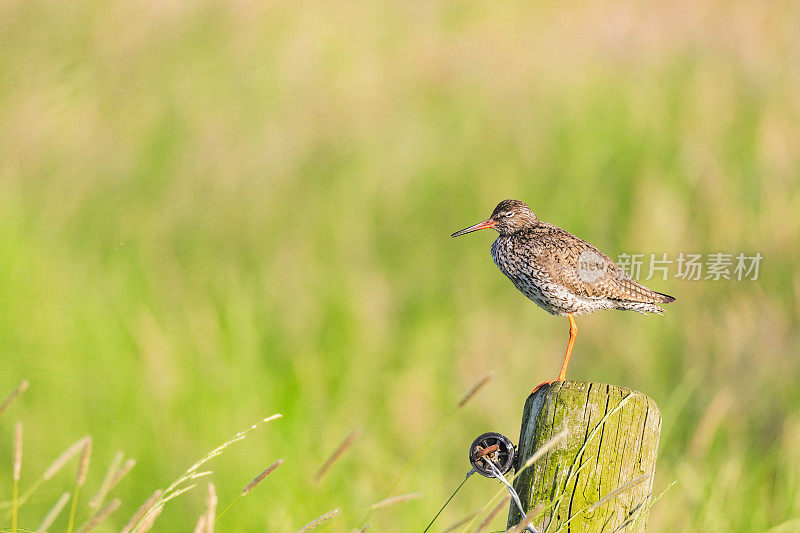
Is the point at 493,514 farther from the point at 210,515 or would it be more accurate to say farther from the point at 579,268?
the point at 579,268

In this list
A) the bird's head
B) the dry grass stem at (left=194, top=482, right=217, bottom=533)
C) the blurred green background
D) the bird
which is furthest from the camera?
the blurred green background

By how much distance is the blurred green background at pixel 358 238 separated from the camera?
5.42 metres

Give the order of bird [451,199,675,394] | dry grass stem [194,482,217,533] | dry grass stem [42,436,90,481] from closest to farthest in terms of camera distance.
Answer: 1. dry grass stem [194,482,217,533]
2. dry grass stem [42,436,90,481]
3. bird [451,199,675,394]

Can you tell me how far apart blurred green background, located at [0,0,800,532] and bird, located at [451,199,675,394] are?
223cm

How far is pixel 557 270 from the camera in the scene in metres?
2.92

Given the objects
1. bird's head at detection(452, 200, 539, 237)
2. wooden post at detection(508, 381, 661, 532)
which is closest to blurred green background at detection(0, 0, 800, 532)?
bird's head at detection(452, 200, 539, 237)

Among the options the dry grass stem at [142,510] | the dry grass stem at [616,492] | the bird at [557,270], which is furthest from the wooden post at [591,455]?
the dry grass stem at [142,510]

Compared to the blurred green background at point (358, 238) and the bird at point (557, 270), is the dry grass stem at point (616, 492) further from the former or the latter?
the blurred green background at point (358, 238)

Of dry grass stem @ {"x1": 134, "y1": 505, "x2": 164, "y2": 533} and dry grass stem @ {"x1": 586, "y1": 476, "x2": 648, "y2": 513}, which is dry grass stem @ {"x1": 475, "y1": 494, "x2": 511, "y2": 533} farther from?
dry grass stem @ {"x1": 134, "y1": 505, "x2": 164, "y2": 533}

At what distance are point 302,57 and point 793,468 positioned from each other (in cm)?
614

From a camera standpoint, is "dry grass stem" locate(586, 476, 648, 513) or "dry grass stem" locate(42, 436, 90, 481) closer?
"dry grass stem" locate(586, 476, 648, 513)

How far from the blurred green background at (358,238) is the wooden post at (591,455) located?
8.62 feet

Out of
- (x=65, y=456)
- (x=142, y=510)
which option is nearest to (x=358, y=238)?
(x=65, y=456)

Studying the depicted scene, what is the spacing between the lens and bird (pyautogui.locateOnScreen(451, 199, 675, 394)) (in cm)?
288
